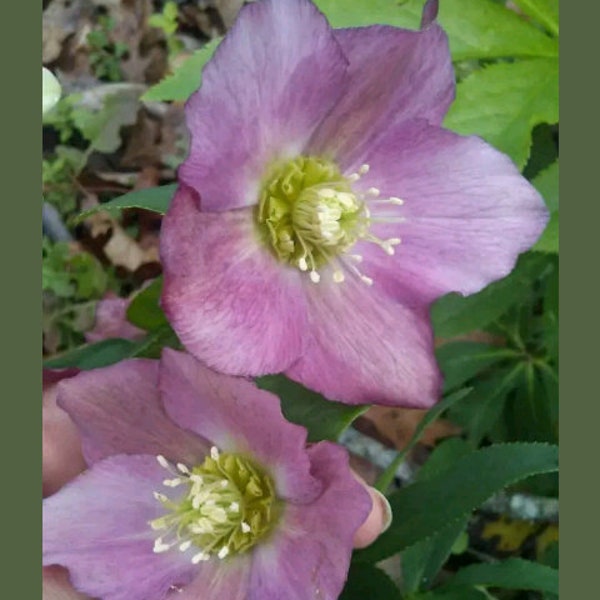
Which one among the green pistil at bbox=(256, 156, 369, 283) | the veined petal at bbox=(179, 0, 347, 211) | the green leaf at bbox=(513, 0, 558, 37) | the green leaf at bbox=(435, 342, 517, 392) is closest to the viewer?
the veined petal at bbox=(179, 0, 347, 211)

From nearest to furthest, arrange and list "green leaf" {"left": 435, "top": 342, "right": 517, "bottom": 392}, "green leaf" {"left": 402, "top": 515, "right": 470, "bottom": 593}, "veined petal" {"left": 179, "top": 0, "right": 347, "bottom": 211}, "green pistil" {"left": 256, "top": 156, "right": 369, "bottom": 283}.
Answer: "veined petal" {"left": 179, "top": 0, "right": 347, "bottom": 211}, "green pistil" {"left": 256, "top": 156, "right": 369, "bottom": 283}, "green leaf" {"left": 402, "top": 515, "right": 470, "bottom": 593}, "green leaf" {"left": 435, "top": 342, "right": 517, "bottom": 392}

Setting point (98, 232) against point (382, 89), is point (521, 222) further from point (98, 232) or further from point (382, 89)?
point (98, 232)

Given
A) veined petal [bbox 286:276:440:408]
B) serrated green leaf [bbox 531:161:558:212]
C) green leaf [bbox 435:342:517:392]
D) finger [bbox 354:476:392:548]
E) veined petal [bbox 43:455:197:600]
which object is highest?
serrated green leaf [bbox 531:161:558:212]

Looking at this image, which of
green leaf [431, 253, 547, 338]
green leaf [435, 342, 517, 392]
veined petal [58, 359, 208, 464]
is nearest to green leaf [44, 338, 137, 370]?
veined petal [58, 359, 208, 464]

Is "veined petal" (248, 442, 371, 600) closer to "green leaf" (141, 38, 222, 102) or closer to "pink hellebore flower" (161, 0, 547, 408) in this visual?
"pink hellebore flower" (161, 0, 547, 408)

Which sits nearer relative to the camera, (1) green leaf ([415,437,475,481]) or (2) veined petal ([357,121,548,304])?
(2) veined petal ([357,121,548,304])

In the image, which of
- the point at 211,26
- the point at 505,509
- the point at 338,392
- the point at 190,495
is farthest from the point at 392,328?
the point at 505,509

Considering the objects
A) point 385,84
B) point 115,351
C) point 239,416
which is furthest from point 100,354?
point 385,84
